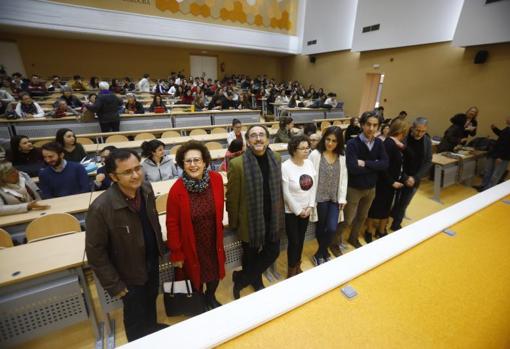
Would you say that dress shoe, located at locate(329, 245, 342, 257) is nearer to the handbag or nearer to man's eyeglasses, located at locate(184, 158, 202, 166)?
the handbag

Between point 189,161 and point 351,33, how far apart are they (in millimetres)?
12560

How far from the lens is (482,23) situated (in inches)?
255

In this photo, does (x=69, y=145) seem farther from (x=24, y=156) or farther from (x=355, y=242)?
(x=355, y=242)

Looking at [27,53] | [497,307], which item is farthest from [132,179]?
[27,53]

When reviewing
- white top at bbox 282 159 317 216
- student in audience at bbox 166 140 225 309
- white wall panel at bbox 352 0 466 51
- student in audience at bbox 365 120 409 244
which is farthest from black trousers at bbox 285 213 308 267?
white wall panel at bbox 352 0 466 51

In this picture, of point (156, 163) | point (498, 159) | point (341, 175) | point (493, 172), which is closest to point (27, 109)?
point (156, 163)

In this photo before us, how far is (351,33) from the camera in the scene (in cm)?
1116

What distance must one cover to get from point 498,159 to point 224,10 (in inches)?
543

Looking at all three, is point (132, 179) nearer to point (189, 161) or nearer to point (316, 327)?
point (189, 161)

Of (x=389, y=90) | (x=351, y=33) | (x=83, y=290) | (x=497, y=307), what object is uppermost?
(x=351, y=33)

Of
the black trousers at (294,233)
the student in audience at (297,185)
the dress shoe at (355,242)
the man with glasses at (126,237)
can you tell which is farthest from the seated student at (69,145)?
the dress shoe at (355,242)

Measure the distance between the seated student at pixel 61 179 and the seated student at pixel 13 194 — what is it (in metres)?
0.23

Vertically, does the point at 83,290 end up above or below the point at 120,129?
below

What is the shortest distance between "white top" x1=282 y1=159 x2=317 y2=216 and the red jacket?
2.18 ft
